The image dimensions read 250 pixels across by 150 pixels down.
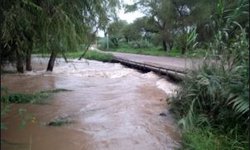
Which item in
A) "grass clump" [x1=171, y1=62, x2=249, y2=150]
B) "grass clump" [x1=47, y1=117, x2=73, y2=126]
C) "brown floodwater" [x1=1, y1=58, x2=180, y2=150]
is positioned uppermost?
"grass clump" [x1=171, y1=62, x2=249, y2=150]

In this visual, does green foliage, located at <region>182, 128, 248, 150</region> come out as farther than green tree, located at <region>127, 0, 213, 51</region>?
No

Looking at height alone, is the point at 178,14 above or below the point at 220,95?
above

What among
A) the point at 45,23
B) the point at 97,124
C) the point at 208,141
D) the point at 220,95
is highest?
the point at 45,23

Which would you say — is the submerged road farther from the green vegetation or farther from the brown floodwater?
the brown floodwater

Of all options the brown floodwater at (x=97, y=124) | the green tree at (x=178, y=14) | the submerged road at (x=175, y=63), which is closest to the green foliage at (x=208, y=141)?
the brown floodwater at (x=97, y=124)

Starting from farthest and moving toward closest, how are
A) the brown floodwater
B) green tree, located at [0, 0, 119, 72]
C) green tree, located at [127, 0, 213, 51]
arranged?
green tree, located at [127, 0, 213, 51] < the brown floodwater < green tree, located at [0, 0, 119, 72]

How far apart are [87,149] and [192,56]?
3031 millimetres

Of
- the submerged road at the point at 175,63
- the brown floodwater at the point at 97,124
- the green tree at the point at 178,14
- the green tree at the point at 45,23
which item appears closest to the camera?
the green tree at the point at 45,23

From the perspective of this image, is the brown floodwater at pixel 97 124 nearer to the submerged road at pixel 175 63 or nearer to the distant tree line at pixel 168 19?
the submerged road at pixel 175 63

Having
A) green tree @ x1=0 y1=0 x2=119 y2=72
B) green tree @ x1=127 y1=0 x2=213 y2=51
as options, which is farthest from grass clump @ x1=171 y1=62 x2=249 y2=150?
green tree @ x1=127 y1=0 x2=213 y2=51

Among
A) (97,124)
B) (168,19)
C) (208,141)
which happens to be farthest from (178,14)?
(208,141)

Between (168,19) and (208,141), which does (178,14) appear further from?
(208,141)

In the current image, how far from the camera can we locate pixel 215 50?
652 cm

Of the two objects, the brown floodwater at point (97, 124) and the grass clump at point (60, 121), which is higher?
the grass clump at point (60, 121)
